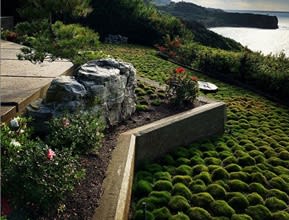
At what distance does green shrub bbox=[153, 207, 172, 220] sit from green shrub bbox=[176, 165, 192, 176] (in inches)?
59.0

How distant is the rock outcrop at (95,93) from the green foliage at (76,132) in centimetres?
40

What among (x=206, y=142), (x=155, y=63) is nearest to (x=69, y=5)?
(x=206, y=142)

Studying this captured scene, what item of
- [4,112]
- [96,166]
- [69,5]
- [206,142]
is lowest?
[206,142]

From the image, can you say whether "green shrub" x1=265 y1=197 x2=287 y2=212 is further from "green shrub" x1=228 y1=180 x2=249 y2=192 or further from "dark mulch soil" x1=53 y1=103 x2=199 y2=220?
"dark mulch soil" x1=53 y1=103 x2=199 y2=220

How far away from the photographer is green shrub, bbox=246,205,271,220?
6258 mm

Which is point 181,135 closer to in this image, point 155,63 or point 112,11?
point 155,63

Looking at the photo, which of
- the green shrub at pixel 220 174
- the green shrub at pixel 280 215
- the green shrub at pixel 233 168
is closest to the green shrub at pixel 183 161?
the green shrub at pixel 220 174

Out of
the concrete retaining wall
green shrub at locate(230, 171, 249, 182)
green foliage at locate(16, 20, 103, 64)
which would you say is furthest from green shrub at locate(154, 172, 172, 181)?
green foliage at locate(16, 20, 103, 64)

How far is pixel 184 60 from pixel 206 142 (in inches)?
501

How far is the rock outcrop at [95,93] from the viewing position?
6.65m

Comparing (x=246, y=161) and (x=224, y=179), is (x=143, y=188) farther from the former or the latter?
(x=246, y=161)

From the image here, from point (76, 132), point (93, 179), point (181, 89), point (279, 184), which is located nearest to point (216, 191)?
point (279, 184)

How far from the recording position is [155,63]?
18812 millimetres

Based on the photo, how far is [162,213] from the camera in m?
5.96
